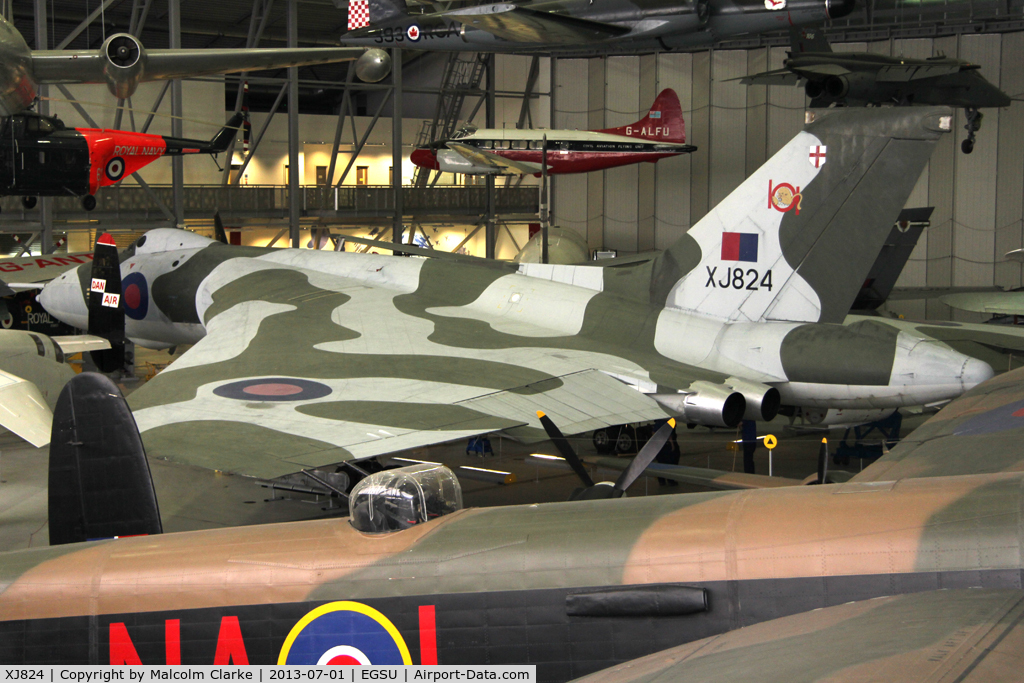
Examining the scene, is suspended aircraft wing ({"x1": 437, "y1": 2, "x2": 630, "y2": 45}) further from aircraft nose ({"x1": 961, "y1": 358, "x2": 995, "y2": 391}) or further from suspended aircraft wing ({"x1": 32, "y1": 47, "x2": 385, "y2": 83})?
aircraft nose ({"x1": 961, "y1": 358, "x2": 995, "y2": 391})

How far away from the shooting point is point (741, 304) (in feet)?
32.4

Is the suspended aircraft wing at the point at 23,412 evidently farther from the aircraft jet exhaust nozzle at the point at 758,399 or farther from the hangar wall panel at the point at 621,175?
the hangar wall panel at the point at 621,175

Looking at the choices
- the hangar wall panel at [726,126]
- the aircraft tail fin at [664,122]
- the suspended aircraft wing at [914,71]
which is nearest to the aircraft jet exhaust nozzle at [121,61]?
the suspended aircraft wing at [914,71]

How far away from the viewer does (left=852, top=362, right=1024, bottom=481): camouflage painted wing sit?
514 cm

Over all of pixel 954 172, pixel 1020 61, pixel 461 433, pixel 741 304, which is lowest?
pixel 461 433

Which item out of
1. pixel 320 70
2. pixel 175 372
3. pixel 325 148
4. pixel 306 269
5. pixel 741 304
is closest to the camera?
pixel 175 372

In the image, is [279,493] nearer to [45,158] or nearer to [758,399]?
[758,399]

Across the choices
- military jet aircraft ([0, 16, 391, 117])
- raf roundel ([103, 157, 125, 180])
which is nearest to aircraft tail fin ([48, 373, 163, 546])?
military jet aircraft ([0, 16, 391, 117])

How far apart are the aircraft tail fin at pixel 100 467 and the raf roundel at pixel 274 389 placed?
7.22 ft

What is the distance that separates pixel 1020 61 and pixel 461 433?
80.9 feet

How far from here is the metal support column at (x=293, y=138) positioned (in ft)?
80.0

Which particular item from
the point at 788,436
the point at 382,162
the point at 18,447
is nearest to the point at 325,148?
the point at 382,162

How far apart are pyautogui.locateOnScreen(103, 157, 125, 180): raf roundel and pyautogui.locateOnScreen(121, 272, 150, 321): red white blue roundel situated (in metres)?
6.82

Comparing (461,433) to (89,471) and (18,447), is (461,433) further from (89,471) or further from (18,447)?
(18,447)
